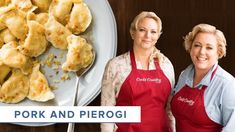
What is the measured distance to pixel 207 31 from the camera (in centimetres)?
100

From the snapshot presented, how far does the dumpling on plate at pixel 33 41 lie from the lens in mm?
1032

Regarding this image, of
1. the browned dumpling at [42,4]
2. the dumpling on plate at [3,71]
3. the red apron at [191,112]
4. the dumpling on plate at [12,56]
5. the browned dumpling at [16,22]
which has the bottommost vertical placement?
the red apron at [191,112]

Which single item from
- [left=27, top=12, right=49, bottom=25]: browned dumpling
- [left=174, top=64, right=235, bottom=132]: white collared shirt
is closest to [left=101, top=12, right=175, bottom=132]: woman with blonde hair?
[left=174, top=64, right=235, bottom=132]: white collared shirt

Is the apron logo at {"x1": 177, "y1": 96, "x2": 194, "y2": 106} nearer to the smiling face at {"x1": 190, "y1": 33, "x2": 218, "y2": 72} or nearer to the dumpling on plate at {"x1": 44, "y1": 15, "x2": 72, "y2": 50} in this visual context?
the smiling face at {"x1": 190, "y1": 33, "x2": 218, "y2": 72}

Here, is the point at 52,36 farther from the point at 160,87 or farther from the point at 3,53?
the point at 160,87

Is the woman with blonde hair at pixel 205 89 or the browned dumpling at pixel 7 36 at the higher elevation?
the browned dumpling at pixel 7 36

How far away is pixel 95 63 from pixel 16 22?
24 cm

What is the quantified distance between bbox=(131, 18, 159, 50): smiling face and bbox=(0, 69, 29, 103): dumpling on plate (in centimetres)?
32

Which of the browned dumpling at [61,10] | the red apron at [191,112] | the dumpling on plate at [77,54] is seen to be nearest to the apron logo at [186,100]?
the red apron at [191,112]

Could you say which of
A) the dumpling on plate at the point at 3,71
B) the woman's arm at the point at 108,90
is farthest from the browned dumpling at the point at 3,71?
the woman's arm at the point at 108,90

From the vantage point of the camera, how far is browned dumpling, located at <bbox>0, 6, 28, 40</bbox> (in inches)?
40.6

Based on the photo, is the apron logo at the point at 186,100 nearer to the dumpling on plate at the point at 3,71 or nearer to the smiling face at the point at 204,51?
the smiling face at the point at 204,51

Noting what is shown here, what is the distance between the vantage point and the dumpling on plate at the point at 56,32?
3.41 ft

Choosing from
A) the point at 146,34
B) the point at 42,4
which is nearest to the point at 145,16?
the point at 146,34
